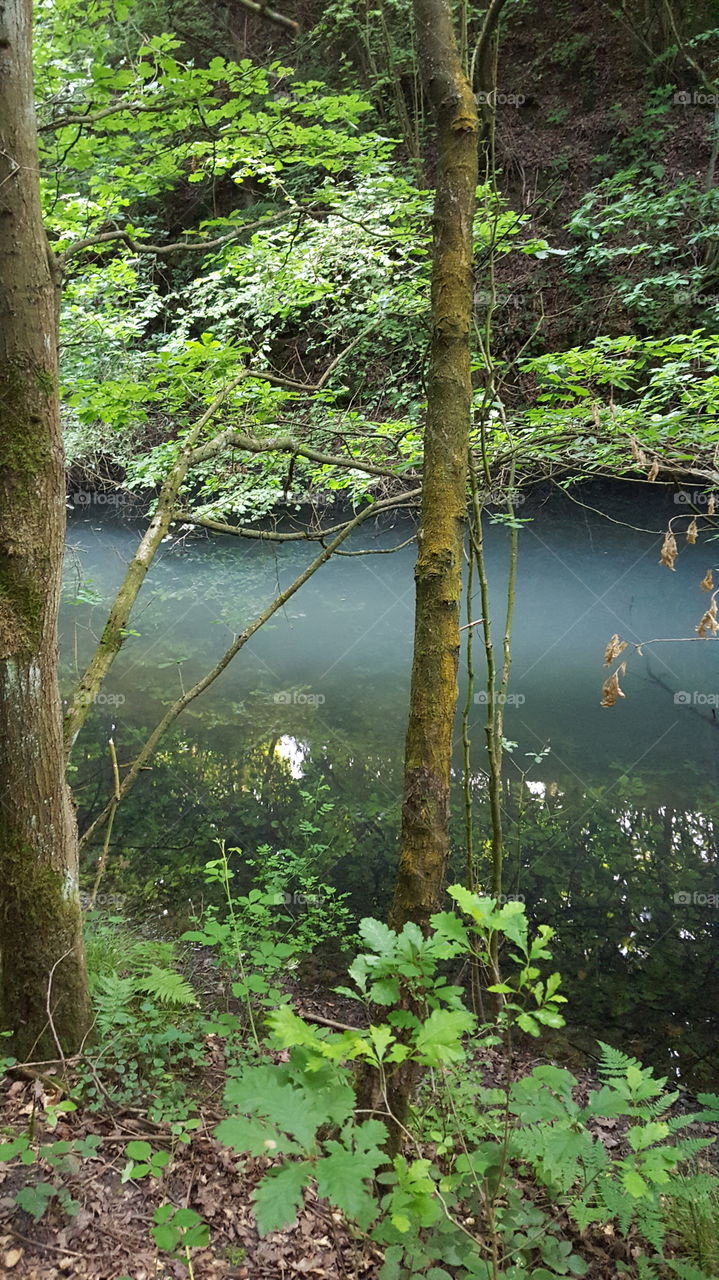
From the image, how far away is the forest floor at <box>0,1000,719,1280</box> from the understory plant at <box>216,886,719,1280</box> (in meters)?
0.12

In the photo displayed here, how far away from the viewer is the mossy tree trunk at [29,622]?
Result: 201 cm

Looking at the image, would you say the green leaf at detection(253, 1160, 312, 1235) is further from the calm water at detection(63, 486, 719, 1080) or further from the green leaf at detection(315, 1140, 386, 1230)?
the calm water at detection(63, 486, 719, 1080)

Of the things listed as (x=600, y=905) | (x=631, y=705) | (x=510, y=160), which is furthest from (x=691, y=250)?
(x=600, y=905)

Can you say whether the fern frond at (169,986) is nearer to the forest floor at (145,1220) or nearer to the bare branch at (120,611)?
the forest floor at (145,1220)

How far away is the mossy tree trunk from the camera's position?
2012mm

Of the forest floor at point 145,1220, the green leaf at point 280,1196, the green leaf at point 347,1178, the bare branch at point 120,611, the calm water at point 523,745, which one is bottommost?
the calm water at point 523,745

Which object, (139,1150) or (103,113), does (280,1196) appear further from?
(103,113)

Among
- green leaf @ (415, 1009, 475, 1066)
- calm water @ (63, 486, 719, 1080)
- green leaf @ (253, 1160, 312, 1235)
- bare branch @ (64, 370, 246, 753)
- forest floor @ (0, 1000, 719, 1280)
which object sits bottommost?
calm water @ (63, 486, 719, 1080)

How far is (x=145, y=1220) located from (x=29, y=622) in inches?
63.1

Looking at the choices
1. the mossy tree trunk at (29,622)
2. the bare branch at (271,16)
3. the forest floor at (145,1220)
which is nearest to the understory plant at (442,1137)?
the forest floor at (145,1220)

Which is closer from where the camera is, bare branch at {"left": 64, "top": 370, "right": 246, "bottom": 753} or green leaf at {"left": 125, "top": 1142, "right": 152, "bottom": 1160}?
green leaf at {"left": 125, "top": 1142, "right": 152, "bottom": 1160}

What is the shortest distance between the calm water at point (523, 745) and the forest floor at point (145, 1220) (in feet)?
7.24

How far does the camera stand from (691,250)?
9.46 m

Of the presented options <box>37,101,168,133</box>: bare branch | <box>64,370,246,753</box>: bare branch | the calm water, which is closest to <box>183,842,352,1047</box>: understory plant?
the calm water
